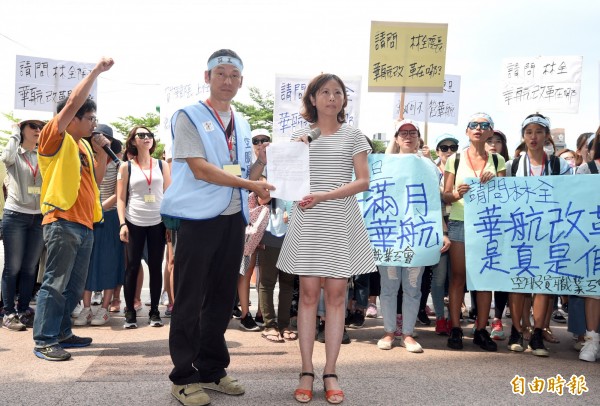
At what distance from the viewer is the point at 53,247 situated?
455cm

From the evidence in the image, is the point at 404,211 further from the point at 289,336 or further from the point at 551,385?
the point at 551,385

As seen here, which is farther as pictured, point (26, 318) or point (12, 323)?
point (26, 318)

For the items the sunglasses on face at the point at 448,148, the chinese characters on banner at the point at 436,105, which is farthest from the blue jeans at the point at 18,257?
the chinese characters on banner at the point at 436,105

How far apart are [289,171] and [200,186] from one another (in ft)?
1.88

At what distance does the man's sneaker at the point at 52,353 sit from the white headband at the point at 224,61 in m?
2.57

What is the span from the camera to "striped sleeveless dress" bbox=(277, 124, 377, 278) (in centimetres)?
366

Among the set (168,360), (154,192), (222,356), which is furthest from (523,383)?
(154,192)

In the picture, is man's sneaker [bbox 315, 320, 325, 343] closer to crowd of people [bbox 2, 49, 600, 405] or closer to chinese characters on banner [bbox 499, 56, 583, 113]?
crowd of people [bbox 2, 49, 600, 405]

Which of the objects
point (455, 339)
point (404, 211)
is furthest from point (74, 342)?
point (455, 339)

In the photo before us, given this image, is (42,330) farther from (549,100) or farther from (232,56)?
(549,100)

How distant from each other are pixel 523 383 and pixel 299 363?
1.69 m

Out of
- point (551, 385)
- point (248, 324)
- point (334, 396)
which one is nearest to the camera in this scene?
point (334, 396)

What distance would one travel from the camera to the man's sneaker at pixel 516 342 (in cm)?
512

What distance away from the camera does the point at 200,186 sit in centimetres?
350
